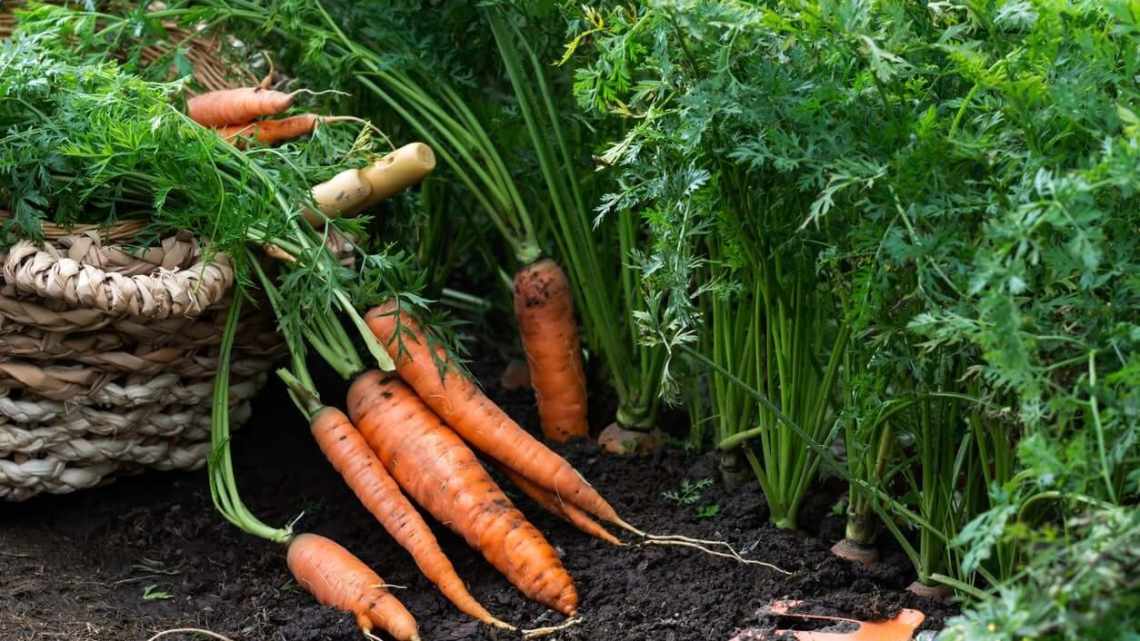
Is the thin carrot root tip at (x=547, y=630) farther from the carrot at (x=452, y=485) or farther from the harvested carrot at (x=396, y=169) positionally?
the harvested carrot at (x=396, y=169)

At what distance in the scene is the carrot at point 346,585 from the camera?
7.75ft

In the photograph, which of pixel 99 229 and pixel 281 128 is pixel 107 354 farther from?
pixel 281 128

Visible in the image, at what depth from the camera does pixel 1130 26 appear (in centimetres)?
175

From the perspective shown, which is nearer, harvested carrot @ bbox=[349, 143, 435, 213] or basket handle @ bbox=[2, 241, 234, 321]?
basket handle @ bbox=[2, 241, 234, 321]

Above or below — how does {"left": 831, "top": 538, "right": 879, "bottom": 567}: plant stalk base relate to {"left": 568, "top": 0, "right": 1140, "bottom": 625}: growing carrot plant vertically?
below

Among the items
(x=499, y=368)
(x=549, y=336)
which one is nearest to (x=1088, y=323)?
(x=549, y=336)

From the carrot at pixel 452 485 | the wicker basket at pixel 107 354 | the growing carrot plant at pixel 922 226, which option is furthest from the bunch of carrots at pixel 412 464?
the growing carrot plant at pixel 922 226

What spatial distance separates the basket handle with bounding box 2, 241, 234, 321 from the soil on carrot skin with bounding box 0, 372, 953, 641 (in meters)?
0.50

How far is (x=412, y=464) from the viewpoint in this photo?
8.66 feet

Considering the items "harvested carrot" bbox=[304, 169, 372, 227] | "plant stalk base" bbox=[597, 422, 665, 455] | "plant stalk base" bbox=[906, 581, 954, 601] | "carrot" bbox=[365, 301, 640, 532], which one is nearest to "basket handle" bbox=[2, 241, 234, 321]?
"harvested carrot" bbox=[304, 169, 372, 227]

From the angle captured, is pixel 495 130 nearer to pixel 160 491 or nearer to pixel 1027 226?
pixel 160 491

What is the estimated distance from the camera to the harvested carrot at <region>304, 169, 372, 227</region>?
104 inches

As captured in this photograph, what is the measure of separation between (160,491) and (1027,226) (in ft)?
6.14

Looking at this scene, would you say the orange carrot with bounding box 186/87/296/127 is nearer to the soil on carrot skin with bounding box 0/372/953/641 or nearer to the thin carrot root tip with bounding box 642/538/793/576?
the soil on carrot skin with bounding box 0/372/953/641
